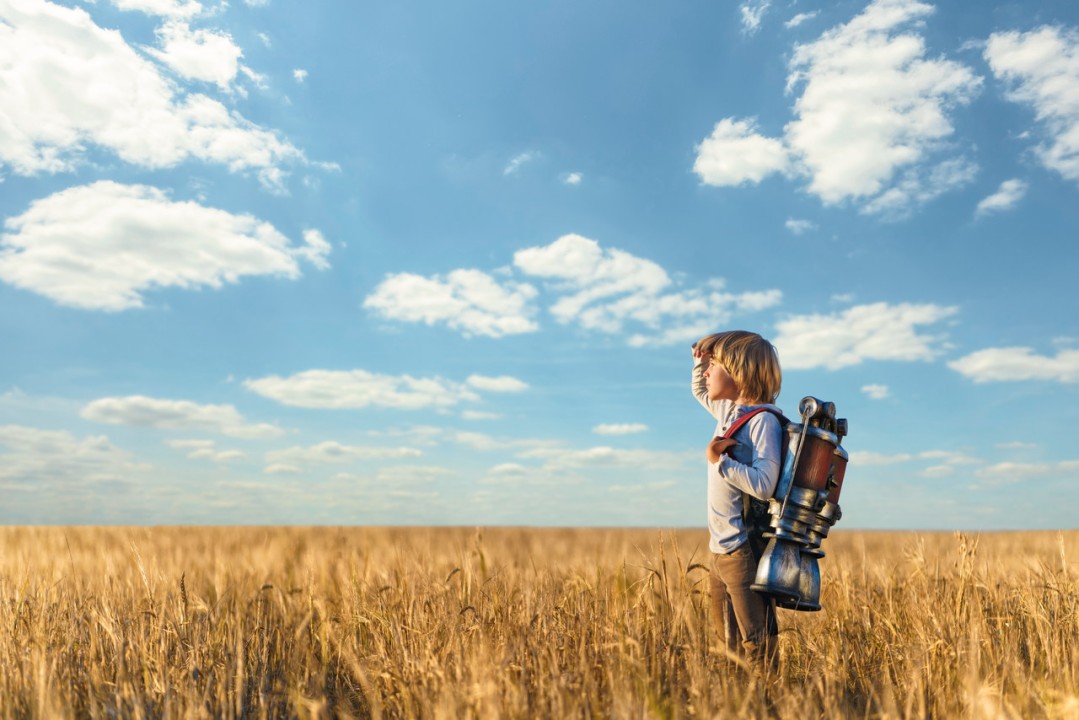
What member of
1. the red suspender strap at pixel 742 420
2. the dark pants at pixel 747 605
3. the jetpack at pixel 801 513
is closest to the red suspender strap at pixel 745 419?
the red suspender strap at pixel 742 420

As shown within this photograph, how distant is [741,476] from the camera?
3975 mm

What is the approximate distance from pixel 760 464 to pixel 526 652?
151 cm

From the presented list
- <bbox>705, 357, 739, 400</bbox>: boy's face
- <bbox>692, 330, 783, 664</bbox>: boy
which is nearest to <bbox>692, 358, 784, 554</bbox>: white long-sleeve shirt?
<bbox>692, 330, 783, 664</bbox>: boy

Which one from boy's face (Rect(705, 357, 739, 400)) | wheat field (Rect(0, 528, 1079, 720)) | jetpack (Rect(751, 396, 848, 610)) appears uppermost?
boy's face (Rect(705, 357, 739, 400))

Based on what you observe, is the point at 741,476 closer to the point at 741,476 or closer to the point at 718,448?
the point at 741,476

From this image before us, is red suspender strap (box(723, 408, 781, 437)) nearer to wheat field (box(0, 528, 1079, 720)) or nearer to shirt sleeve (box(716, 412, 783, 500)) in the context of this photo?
shirt sleeve (box(716, 412, 783, 500))

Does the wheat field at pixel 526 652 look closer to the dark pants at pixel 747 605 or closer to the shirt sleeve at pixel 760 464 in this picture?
the dark pants at pixel 747 605

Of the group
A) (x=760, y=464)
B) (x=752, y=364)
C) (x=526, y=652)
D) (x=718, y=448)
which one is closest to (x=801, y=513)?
(x=760, y=464)

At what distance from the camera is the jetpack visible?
13.0 feet

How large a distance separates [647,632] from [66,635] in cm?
340

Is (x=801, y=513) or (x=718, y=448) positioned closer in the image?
(x=801, y=513)

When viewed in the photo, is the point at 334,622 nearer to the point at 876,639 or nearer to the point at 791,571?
the point at 791,571

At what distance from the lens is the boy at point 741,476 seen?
4.04 meters

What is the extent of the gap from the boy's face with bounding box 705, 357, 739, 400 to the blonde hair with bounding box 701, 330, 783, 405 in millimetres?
30
